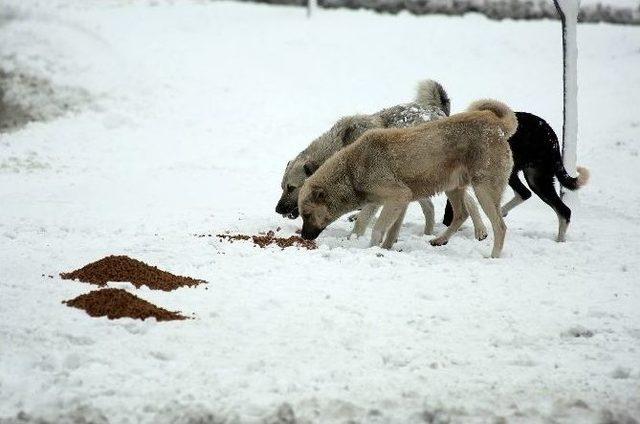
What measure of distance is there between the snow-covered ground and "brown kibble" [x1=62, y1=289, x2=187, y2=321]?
6.5 inches

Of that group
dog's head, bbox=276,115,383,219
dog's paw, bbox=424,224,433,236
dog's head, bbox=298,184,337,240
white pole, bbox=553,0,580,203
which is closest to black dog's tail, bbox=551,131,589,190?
white pole, bbox=553,0,580,203

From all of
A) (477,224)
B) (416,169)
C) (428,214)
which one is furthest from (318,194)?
(477,224)

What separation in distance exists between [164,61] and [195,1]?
6028 mm

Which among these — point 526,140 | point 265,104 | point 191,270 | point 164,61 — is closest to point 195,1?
point 164,61

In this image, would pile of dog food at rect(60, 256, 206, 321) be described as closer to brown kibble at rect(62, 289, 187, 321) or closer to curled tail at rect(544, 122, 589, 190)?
brown kibble at rect(62, 289, 187, 321)

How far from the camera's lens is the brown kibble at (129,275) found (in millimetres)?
7148

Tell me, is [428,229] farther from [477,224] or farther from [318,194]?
[318,194]

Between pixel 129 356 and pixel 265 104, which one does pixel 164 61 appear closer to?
pixel 265 104

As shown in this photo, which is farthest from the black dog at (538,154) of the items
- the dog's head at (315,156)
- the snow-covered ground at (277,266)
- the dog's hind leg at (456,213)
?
the dog's head at (315,156)

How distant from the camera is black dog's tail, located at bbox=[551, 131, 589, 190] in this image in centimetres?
1084

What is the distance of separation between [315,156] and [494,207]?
2950 millimetres

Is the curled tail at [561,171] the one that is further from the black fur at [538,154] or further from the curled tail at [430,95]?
the curled tail at [430,95]

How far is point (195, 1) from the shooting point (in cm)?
2833

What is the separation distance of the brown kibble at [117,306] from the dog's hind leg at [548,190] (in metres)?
6.26
